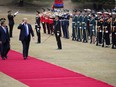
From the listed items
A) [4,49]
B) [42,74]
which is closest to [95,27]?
[4,49]

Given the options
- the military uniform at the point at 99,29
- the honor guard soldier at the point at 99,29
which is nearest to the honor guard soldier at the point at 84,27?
the honor guard soldier at the point at 99,29

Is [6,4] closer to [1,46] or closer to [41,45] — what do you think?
[41,45]

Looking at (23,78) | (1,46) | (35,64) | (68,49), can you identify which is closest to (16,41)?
(68,49)

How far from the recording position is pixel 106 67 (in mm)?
19344

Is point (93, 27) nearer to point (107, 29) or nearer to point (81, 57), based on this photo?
point (107, 29)

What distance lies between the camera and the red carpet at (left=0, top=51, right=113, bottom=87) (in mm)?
15359

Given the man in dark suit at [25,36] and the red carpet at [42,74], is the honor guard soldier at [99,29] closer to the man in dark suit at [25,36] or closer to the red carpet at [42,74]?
the man in dark suit at [25,36]

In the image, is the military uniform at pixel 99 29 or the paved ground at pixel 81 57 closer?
the paved ground at pixel 81 57

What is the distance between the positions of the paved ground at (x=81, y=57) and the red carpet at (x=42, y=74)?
577 mm

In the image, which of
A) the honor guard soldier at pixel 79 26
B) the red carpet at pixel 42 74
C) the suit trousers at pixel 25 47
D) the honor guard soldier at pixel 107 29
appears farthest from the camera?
the honor guard soldier at pixel 79 26

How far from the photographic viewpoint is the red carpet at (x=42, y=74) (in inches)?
605

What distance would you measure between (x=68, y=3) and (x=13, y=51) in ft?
145

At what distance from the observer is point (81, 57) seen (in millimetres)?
22766

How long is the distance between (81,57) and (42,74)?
572 cm
